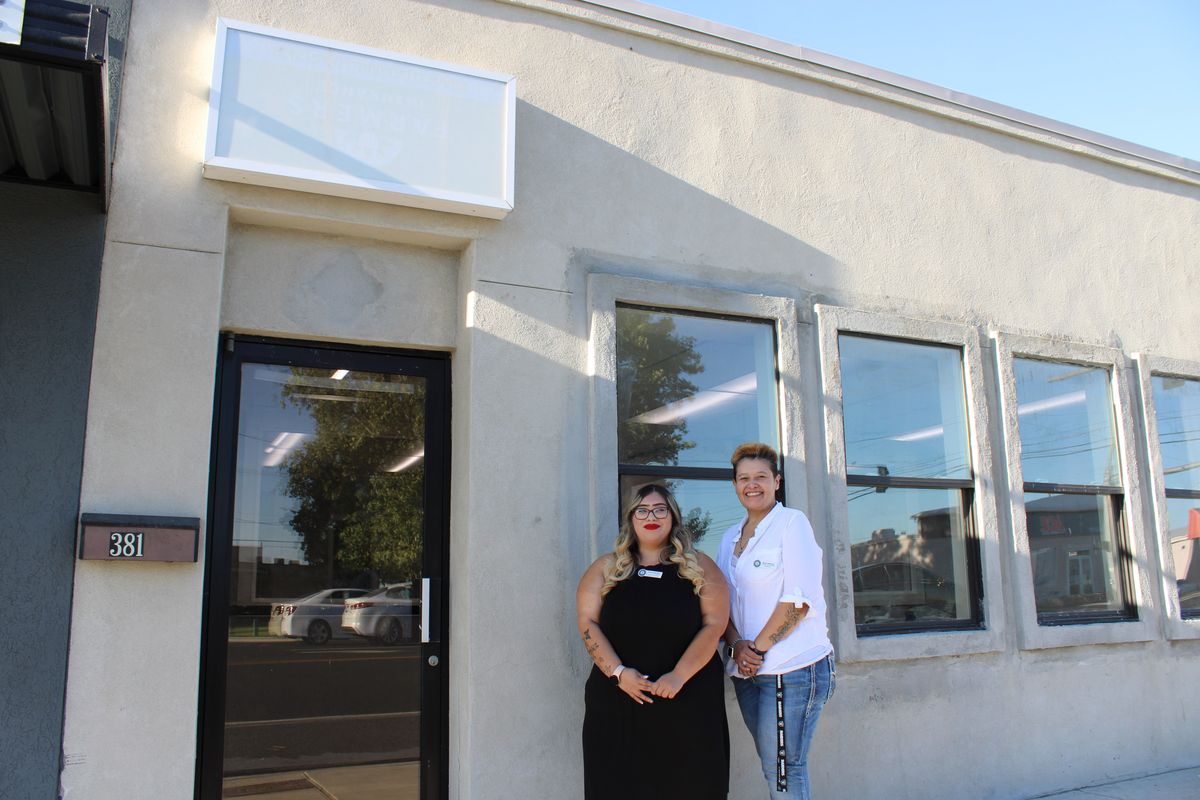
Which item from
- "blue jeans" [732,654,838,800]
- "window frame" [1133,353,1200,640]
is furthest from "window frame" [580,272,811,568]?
"window frame" [1133,353,1200,640]

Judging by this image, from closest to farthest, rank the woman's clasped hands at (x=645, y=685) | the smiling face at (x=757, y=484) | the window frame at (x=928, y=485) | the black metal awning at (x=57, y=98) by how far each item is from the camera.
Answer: the black metal awning at (x=57, y=98) → the woman's clasped hands at (x=645, y=685) → the smiling face at (x=757, y=484) → the window frame at (x=928, y=485)

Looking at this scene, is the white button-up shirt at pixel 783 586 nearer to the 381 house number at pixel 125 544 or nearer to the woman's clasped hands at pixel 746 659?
the woman's clasped hands at pixel 746 659

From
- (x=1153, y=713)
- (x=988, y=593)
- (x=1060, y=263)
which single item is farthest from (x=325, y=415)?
(x=1153, y=713)

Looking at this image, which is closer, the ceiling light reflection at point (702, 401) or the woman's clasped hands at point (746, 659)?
the woman's clasped hands at point (746, 659)

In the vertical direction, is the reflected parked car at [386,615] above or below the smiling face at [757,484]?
below

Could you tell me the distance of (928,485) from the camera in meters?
6.06

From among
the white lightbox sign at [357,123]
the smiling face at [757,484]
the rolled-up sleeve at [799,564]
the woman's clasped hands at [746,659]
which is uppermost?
the white lightbox sign at [357,123]

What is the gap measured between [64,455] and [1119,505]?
638 cm

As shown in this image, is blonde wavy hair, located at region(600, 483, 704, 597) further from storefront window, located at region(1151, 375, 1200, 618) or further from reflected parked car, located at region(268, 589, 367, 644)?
storefront window, located at region(1151, 375, 1200, 618)

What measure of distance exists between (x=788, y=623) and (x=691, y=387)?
5.30 feet

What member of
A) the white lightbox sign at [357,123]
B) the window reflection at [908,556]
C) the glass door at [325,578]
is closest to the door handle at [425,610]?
the glass door at [325,578]

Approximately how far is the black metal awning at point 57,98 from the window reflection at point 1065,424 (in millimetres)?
5447

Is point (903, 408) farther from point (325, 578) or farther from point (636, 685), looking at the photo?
point (325, 578)

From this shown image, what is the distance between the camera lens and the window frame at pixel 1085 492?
19.9ft
